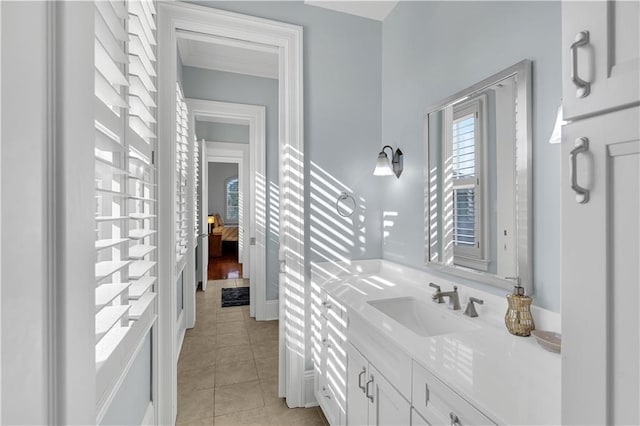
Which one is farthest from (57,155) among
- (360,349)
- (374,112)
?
(374,112)

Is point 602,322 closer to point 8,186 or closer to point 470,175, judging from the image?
point 8,186

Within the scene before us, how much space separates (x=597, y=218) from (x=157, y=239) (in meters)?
1.72

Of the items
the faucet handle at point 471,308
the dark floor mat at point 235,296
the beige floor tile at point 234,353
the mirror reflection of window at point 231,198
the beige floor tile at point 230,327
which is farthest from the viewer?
the mirror reflection of window at point 231,198

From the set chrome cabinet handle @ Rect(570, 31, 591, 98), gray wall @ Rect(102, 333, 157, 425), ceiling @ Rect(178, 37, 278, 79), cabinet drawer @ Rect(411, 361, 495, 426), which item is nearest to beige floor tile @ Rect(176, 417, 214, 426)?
gray wall @ Rect(102, 333, 157, 425)

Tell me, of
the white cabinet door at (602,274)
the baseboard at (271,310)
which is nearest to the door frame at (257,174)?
the baseboard at (271,310)

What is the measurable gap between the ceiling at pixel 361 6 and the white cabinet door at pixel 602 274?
1.99 m

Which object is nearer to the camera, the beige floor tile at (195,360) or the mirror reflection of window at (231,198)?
the beige floor tile at (195,360)

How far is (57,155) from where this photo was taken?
14.5 inches

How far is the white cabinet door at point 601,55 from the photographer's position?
0.51 meters

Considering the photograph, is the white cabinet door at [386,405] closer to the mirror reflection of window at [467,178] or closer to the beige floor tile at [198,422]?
the mirror reflection of window at [467,178]

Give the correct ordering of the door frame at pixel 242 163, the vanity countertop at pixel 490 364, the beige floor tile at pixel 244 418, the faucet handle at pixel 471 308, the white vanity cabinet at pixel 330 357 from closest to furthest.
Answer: the vanity countertop at pixel 490 364
the faucet handle at pixel 471 308
the white vanity cabinet at pixel 330 357
the beige floor tile at pixel 244 418
the door frame at pixel 242 163

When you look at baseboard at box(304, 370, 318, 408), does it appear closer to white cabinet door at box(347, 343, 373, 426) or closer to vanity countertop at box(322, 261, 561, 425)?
white cabinet door at box(347, 343, 373, 426)

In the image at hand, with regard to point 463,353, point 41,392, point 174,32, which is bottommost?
point 463,353

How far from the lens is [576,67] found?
1.94 feet
